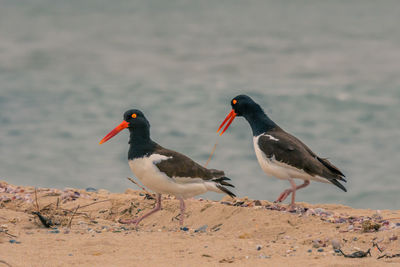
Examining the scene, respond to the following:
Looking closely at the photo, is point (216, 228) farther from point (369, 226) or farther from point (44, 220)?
point (44, 220)

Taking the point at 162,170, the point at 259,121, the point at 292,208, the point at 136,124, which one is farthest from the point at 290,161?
the point at 136,124

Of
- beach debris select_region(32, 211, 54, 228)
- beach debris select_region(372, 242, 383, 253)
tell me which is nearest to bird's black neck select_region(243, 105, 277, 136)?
beach debris select_region(372, 242, 383, 253)

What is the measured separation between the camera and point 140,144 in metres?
9.05

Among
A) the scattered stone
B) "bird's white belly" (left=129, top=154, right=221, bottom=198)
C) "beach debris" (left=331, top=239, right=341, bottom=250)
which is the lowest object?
"beach debris" (left=331, top=239, right=341, bottom=250)

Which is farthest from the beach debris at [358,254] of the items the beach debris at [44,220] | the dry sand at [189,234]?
the beach debris at [44,220]

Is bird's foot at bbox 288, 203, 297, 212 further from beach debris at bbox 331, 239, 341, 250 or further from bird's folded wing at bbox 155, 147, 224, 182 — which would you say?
beach debris at bbox 331, 239, 341, 250

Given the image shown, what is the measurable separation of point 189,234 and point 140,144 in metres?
1.48

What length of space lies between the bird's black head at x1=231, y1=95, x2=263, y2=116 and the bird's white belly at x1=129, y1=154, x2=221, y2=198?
159 centimetres

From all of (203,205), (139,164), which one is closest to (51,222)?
(139,164)

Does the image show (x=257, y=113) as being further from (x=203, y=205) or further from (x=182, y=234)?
(x=182, y=234)

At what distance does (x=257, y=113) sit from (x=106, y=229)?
115 inches

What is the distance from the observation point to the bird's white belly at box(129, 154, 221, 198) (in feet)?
28.8

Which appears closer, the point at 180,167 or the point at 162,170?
the point at 162,170

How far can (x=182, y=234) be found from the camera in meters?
8.31
